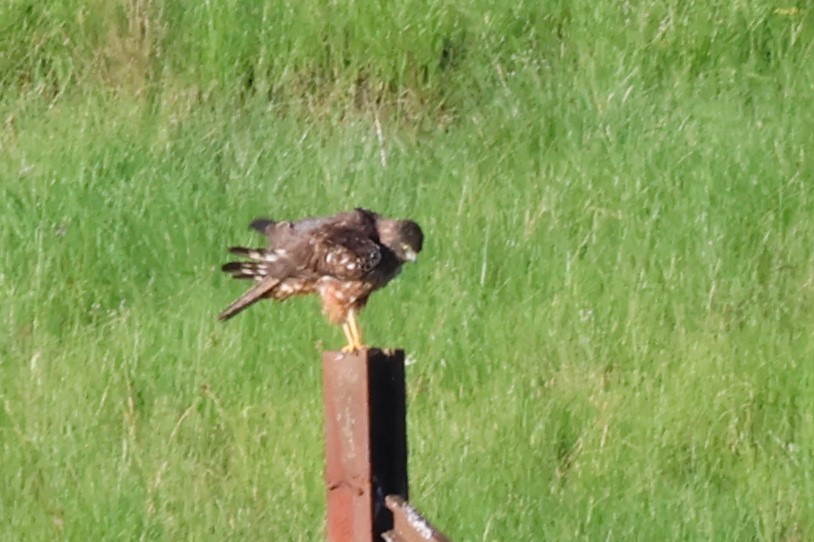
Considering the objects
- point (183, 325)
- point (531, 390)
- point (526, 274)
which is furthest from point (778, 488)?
point (183, 325)

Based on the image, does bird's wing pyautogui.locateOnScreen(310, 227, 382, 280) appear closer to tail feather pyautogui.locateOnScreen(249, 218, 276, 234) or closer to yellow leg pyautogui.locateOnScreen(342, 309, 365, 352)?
yellow leg pyautogui.locateOnScreen(342, 309, 365, 352)

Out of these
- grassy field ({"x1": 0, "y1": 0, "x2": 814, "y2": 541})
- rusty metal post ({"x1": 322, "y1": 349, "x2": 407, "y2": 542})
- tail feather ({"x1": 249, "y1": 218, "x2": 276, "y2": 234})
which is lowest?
grassy field ({"x1": 0, "y1": 0, "x2": 814, "y2": 541})

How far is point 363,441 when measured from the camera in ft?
10.9

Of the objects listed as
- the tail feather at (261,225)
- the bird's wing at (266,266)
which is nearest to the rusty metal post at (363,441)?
the bird's wing at (266,266)

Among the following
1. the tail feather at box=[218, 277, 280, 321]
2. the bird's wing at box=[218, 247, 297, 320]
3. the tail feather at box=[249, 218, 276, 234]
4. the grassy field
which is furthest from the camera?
the tail feather at box=[249, 218, 276, 234]

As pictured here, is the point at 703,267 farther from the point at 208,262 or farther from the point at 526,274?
the point at 208,262

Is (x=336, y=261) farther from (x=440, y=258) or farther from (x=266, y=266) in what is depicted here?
(x=440, y=258)

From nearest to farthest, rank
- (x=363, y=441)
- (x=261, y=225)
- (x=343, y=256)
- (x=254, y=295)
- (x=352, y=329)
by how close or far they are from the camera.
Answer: (x=363, y=441) < (x=343, y=256) < (x=352, y=329) < (x=254, y=295) < (x=261, y=225)

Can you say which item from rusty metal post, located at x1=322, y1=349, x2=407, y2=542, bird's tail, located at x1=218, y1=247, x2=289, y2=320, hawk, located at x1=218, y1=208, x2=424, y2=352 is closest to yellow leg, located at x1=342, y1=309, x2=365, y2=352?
hawk, located at x1=218, y1=208, x2=424, y2=352

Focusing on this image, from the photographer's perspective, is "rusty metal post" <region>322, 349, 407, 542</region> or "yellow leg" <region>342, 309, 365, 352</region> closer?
"rusty metal post" <region>322, 349, 407, 542</region>

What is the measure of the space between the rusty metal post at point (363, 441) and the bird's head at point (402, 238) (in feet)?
8.06

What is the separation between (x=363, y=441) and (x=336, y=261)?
2.44 metres

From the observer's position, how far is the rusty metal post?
334 centimetres

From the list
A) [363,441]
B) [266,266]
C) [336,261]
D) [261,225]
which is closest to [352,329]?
[336,261]
